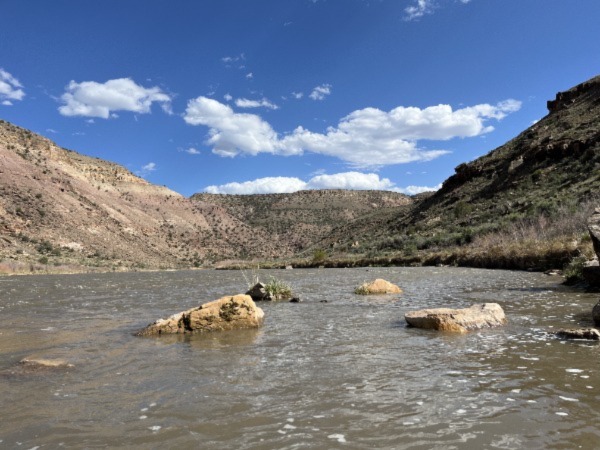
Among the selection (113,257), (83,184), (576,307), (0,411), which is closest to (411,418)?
(0,411)

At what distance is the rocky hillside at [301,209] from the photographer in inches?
4065

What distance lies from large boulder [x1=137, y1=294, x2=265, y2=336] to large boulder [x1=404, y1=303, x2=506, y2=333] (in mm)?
3620

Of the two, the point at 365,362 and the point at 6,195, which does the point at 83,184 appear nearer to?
the point at 6,195

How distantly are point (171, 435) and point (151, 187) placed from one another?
10200 centimetres

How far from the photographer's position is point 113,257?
6281 cm

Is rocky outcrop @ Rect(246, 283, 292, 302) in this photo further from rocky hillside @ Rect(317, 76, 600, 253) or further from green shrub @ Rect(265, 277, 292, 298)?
rocky hillside @ Rect(317, 76, 600, 253)

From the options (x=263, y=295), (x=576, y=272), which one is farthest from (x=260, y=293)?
(x=576, y=272)

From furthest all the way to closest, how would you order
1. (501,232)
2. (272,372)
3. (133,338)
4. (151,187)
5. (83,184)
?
(151,187), (83,184), (501,232), (133,338), (272,372)

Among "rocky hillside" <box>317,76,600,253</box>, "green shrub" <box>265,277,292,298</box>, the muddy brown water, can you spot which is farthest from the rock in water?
"rocky hillside" <box>317,76,600,253</box>

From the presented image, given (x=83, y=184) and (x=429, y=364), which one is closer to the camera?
(x=429, y=364)

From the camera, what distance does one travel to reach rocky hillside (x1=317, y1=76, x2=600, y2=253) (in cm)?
4234

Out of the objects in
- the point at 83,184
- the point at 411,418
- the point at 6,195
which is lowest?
the point at 411,418

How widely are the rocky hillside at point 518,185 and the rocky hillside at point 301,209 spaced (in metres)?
24.4

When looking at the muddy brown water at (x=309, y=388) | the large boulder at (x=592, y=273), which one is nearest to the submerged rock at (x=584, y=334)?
the muddy brown water at (x=309, y=388)
